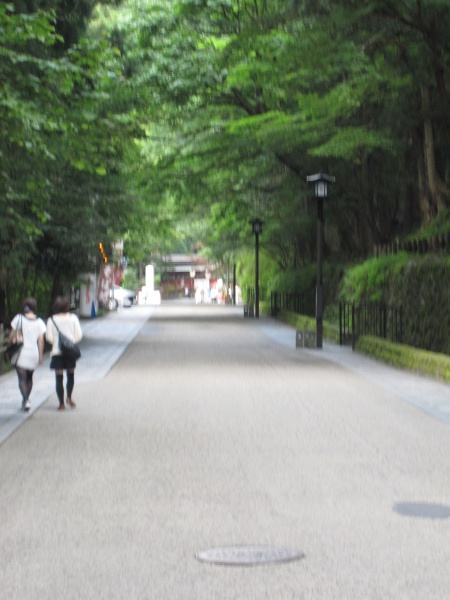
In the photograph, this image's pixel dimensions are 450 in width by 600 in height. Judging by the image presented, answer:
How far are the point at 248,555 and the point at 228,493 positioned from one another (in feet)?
6.43

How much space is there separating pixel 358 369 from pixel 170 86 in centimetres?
1151

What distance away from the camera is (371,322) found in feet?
83.1

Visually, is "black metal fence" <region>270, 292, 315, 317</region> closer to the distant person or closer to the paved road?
the paved road

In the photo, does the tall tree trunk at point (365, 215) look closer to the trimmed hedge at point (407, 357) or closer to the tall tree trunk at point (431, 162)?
the tall tree trunk at point (431, 162)

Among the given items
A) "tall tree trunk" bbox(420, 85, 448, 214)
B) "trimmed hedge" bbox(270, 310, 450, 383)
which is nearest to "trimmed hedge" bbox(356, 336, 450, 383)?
"trimmed hedge" bbox(270, 310, 450, 383)

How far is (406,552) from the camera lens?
628cm

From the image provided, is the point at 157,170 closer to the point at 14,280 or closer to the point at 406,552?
the point at 14,280

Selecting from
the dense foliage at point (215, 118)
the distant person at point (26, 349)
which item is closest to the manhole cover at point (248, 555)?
the dense foliage at point (215, 118)

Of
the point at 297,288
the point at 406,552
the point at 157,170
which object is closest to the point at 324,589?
the point at 406,552

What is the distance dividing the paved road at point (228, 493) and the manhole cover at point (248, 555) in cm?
9

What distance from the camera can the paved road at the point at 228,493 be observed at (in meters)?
5.70

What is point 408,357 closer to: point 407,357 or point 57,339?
point 407,357

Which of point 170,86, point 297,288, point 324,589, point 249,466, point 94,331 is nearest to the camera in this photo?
point 324,589

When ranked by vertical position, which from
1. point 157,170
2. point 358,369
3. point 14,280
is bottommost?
point 358,369
